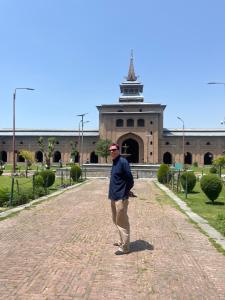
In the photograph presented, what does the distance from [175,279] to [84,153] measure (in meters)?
70.0

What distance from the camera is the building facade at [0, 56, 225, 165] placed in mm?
70938

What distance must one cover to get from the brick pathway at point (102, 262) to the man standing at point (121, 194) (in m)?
0.34

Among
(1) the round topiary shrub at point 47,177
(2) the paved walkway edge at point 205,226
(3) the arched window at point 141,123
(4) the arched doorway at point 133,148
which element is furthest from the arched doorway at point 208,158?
(2) the paved walkway edge at point 205,226

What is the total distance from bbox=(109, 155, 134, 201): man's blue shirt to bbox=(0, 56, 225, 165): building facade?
62.6m

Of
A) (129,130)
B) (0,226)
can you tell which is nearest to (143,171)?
(129,130)

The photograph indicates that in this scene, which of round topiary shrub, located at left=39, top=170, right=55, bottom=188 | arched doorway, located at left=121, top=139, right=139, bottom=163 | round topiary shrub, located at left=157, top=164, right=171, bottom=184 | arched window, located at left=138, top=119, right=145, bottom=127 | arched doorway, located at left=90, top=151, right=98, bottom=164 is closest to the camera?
round topiary shrub, located at left=39, top=170, right=55, bottom=188

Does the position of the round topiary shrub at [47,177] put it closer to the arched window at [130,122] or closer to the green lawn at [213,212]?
the green lawn at [213,212]

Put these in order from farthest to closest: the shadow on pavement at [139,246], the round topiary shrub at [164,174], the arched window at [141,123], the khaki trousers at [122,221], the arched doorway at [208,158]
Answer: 1. the arched doorway at [208,158]
2. the arched window at [141,123]
3. the round topiary shrub at [164,174]
4. the shadow on pavement at [139,246]
5. the khaki trousers at [122,221]

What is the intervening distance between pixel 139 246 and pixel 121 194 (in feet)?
3.97

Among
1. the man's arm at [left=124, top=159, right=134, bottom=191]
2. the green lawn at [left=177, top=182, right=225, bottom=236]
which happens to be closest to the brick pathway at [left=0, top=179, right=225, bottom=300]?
the green lawn at [left=177, top=182, right=225, bottom=236]

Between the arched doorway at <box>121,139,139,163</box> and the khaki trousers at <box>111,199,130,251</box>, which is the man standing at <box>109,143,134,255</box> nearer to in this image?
the khaki trousers at <box>111,199,130,251</box>

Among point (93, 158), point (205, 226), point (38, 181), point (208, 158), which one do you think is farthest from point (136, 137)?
point (205, 226)

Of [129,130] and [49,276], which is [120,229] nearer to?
[49,276]

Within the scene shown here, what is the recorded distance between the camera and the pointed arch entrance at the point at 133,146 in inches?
2815
